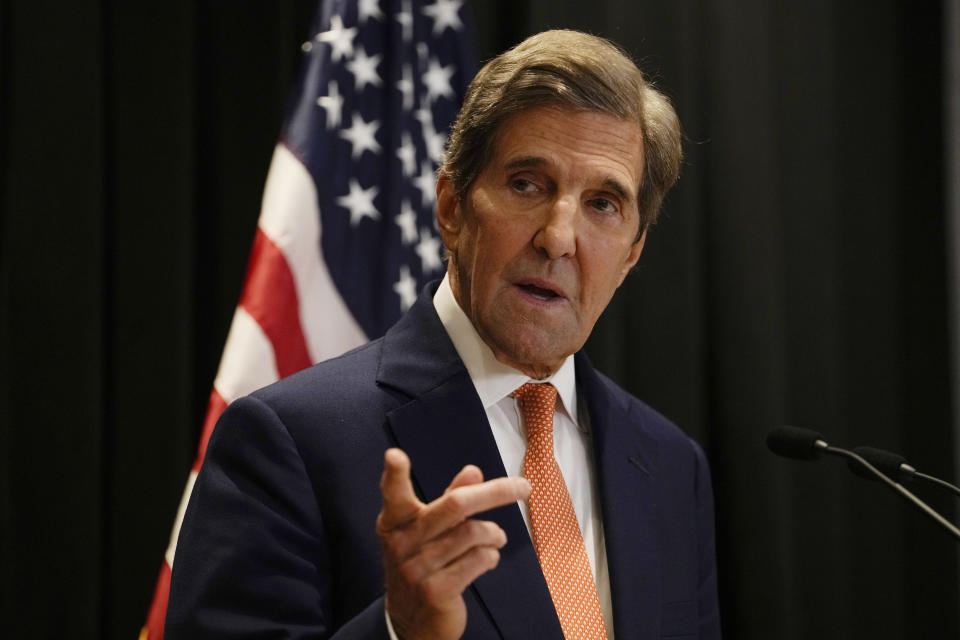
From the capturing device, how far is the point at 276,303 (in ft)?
7.45

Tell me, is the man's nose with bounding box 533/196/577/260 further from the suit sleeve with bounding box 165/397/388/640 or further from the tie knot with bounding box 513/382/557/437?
A: the suit sleeve with bounding box 165/397/388/640

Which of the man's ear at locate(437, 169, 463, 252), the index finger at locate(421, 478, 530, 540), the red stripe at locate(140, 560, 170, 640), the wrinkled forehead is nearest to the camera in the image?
the index finger at locate(421, 478, 530, 540)

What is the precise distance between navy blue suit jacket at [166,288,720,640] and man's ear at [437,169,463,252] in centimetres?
10

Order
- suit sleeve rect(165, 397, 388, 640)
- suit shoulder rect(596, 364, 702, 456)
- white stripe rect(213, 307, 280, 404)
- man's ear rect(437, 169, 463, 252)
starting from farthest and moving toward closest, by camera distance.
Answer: white stripe rect(213, 307, 280, 404)
suit shoulder rect(596, 364, 702, 456)
man's ear rect(437, 169, 463, 252)
suit sleeve rect(165, 397, 388, 640)

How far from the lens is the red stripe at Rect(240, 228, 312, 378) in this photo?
226cm

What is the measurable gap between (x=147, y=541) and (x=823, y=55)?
8.10 feet

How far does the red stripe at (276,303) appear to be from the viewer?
2256 millimetres

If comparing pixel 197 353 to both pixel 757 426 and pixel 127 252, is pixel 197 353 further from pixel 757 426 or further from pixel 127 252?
pixel 757 426

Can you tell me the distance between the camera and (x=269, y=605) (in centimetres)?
124

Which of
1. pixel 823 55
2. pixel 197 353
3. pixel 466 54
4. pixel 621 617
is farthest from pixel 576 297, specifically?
pixel 823 55

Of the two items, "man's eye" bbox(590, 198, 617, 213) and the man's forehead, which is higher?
the man's forehead

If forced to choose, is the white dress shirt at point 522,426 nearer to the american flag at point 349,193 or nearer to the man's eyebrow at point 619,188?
the man's eyebrow at point 619,188

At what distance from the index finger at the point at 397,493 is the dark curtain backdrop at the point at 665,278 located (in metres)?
Result: 1.67

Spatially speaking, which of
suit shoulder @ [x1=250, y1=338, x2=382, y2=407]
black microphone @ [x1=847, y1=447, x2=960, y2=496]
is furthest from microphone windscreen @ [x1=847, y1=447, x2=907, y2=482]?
suit shoulder @ [x1=250, y1=338, x2=382, y2=407]
